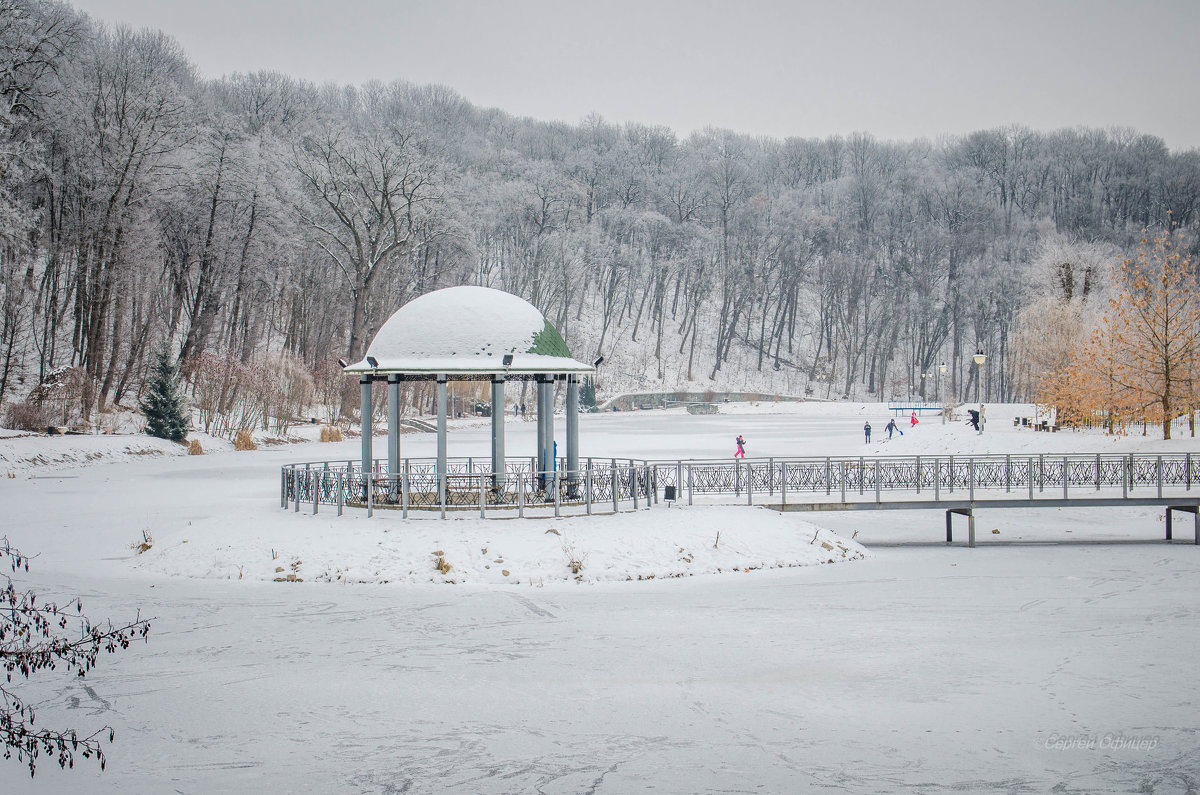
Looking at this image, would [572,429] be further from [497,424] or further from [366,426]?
[366,426]

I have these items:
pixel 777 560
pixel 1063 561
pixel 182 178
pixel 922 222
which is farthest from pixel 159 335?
pixel 922 222

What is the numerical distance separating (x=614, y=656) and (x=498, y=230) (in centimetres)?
7335

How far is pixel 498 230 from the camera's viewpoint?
82.5m

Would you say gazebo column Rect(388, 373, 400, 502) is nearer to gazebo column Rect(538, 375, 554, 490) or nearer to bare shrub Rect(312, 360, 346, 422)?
gazebo column Rect(538, 375, 554, 490)

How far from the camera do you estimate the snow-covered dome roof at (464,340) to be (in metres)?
19.8

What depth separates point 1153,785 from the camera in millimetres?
8086

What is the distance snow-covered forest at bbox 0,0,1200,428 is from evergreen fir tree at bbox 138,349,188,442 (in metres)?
2.06

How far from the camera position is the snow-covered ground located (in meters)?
8.58

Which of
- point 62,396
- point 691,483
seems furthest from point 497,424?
point 62,396

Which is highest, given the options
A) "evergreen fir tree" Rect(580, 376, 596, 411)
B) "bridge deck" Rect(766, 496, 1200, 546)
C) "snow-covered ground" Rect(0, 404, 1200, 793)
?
"evergreen fir tree" Rect(580, 376, 596, 411)

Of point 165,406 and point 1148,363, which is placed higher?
point 1148,363

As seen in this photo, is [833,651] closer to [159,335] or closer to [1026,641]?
[1026,641]

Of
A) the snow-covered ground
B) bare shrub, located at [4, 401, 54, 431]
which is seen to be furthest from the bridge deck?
bare shrub, located at [4, 401, 54, 431]

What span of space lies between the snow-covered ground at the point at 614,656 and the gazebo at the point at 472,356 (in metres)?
2.90
